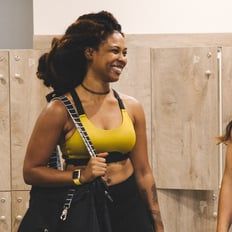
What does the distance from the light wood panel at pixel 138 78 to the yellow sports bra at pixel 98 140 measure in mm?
1155

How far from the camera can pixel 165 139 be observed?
10.3 ft

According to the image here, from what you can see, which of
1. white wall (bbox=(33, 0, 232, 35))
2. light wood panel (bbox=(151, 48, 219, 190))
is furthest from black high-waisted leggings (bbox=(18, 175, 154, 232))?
white wall (bbox=(33, 0, 232, 35))

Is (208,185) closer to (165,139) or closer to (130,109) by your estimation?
(165,139)

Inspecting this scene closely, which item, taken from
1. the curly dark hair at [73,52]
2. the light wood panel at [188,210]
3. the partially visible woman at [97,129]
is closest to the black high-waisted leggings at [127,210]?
the partially visible woman at [97,129]

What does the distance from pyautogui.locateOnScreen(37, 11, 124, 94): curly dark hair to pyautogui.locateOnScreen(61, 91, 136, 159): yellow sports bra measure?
117 mm

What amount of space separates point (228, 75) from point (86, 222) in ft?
5.02

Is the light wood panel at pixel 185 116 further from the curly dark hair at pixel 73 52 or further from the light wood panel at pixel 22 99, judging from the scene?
the curly dark hair at pixel 73 52

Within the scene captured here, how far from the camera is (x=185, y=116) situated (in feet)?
10.2

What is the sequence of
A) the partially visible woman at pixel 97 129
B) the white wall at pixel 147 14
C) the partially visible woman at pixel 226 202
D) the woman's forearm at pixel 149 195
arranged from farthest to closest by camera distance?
the white wall at pixel 147 14 < the woman's forearm at pixel 149 195 < the partially visible woman at pixel 226 202 < the partially visible woman at pixel 97 129

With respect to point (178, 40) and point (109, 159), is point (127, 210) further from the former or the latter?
point (178, 40)

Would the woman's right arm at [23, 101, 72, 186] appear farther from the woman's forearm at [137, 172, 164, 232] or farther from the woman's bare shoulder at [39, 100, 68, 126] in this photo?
the woman's forearm at [137, 172, 164, 232]

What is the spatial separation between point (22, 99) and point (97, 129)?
135 centimetres

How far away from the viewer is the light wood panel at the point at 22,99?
316 centimetres

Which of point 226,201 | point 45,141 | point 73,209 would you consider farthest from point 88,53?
point 226,201
